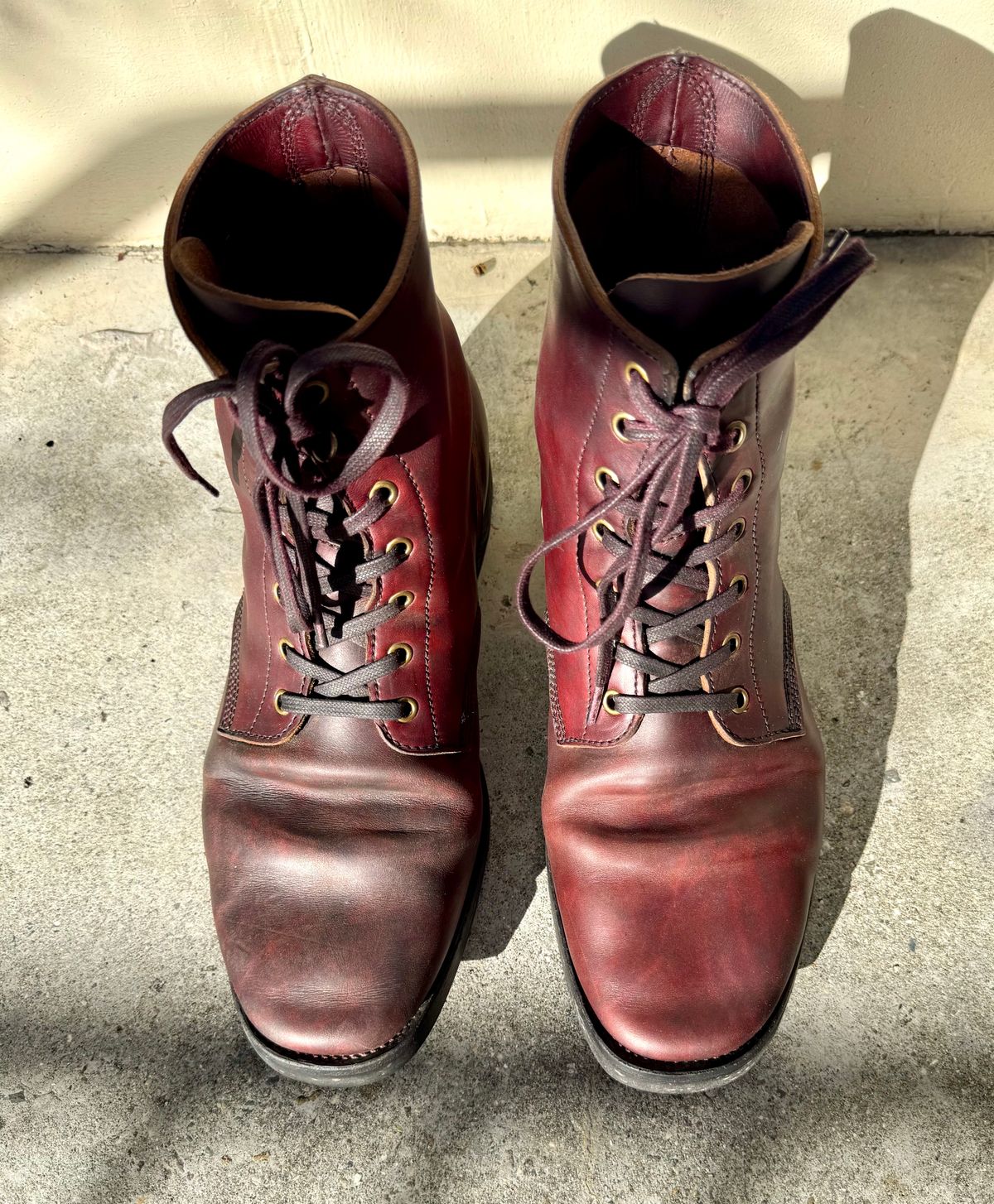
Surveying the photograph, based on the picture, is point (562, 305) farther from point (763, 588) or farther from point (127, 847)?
point (127, 847)

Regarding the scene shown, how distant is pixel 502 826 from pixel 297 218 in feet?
2.90

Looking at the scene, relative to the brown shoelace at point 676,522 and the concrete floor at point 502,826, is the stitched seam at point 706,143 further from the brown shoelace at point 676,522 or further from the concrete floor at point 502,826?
the concrete floor at point 502,826

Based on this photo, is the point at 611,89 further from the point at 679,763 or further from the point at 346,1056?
the point at 346,1056

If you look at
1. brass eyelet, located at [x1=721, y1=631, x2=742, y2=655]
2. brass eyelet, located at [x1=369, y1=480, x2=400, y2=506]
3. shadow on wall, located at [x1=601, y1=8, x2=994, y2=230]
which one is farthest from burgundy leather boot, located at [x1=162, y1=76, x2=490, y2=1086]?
shadow on wall, located at [x1=601, y1=8, x2=994, y2=230]

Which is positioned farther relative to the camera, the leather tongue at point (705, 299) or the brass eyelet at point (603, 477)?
the brass eyelet at point (603, 477)

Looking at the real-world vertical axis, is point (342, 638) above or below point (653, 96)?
below

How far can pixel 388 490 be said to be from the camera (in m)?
1.09

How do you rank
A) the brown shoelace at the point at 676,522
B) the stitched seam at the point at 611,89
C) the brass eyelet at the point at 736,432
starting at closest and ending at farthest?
the brown shoelace at the point at 676,522
the brass eyelet at the point at 736,432
the stitched seam at the point at 611,89

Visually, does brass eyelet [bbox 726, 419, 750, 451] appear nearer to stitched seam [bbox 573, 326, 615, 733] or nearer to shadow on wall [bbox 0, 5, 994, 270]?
stitched seam [bbox 573, 326, 615, 733]

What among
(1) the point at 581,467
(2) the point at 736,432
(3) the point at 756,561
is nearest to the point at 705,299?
(2) the point at 736,432

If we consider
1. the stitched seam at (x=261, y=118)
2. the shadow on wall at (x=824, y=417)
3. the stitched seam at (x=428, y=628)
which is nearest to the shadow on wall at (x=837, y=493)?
the shadow on wall at (x=824, y=417)

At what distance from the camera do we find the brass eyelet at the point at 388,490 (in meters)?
1.08

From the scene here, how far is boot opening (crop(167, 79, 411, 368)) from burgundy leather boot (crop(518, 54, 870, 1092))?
244 mm

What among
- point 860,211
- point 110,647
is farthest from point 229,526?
point 860,211
